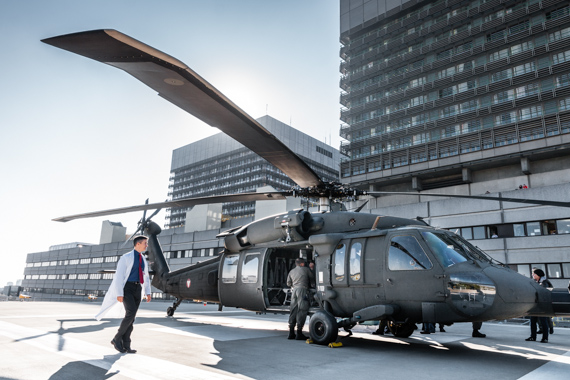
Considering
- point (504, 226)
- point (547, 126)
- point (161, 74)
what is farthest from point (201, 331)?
point (547, 126)

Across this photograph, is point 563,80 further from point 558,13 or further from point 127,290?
point 127,290

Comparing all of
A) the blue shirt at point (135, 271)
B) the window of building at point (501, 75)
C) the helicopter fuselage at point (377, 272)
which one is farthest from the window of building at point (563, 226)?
the blue shirt at point (135, 271)

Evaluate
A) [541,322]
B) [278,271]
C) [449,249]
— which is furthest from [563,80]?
[449,249]

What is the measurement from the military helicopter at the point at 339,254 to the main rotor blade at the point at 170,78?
0.01 metres

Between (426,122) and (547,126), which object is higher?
(426,122)

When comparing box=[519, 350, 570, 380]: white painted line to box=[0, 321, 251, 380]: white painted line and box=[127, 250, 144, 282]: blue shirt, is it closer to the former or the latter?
box=[0, 321, 251, 380]: white painted line

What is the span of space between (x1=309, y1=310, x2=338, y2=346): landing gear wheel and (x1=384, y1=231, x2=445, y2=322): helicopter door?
1.29m

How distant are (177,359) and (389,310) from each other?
12.7ft

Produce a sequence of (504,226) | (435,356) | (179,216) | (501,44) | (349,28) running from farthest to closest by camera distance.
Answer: (179,216) < (349,28) < (501,44) < (504,226) < (435,356)

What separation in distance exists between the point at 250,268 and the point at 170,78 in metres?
6.08

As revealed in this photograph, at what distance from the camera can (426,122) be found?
1984 inches

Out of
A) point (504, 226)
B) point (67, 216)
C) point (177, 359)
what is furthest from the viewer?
point (504, 226)

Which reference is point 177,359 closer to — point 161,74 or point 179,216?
point 161,74

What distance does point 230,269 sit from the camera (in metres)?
10.6
